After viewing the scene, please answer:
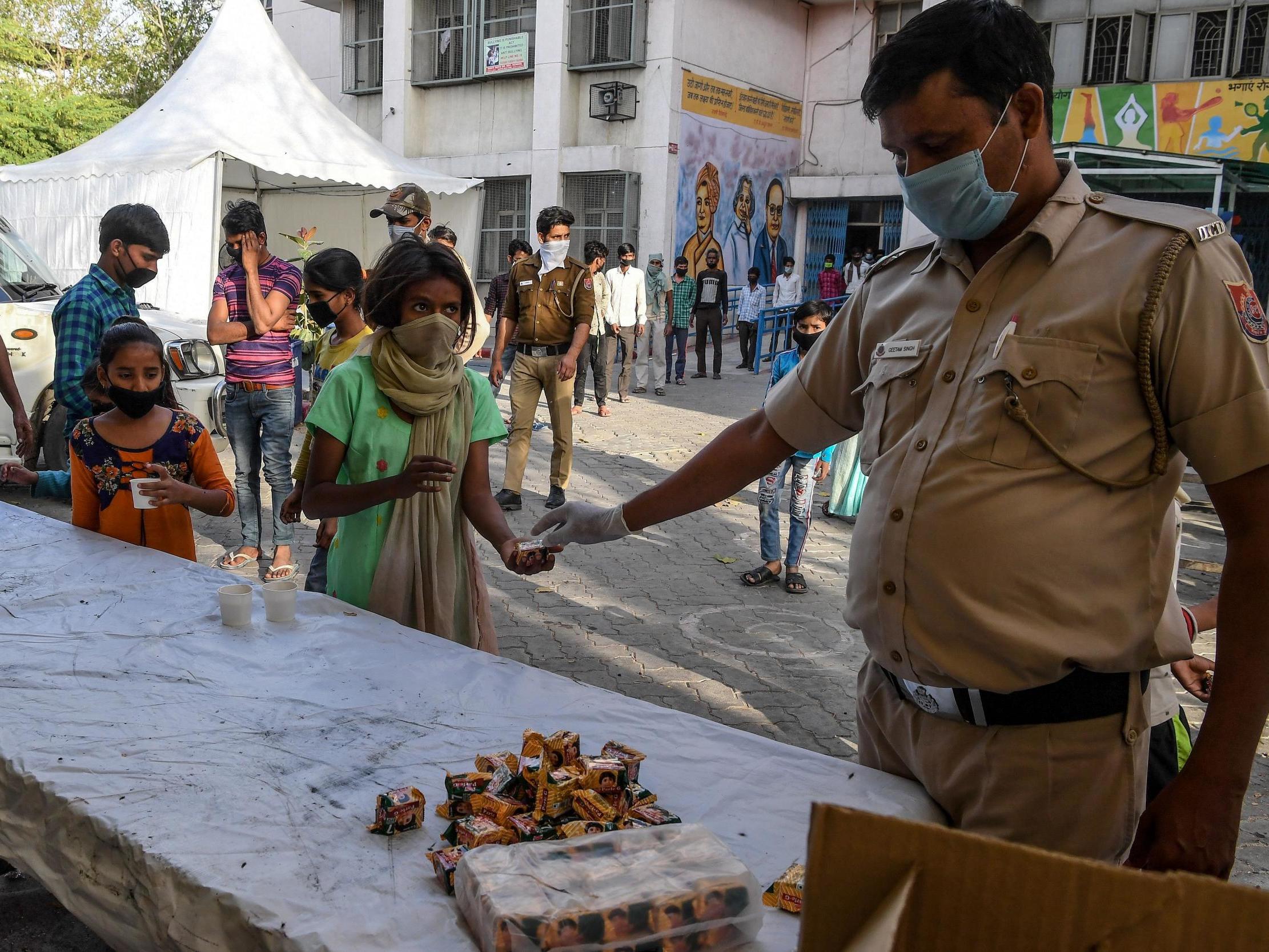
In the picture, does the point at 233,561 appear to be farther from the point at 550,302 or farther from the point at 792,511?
the point at 792,511

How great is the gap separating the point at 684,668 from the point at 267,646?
2.51 m

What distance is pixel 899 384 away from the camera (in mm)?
1764

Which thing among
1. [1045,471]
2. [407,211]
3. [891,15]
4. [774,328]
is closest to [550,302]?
[407,211]

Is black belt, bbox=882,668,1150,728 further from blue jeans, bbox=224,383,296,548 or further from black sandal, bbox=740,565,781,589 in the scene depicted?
blue jeans, bbox=224,383,296,548

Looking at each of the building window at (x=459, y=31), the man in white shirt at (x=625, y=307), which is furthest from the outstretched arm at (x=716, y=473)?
the building window at (x=459, y=31)

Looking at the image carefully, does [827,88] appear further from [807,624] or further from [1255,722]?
[1255,722]

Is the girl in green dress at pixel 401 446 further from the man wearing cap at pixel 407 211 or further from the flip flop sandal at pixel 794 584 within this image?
the man wearing cap at pixel 407 211

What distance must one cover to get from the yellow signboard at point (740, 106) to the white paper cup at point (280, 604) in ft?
54.4

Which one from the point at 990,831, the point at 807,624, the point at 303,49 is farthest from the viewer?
the point at 303,49

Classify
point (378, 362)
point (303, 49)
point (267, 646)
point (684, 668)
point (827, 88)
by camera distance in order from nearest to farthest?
point (267, 646) → point (378, 362) → point (684, 668) → point (827, 88) → point (303, 49)

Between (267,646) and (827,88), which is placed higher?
(827,88)

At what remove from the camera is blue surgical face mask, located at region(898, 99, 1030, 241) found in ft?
5.52

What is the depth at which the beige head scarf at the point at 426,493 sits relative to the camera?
2.87 meters

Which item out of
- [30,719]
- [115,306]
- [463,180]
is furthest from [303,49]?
[30,719]
